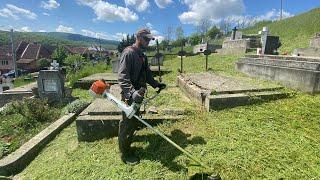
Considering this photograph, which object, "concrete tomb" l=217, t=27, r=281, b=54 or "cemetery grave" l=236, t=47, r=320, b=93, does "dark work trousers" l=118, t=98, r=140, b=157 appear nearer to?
"cemetery grave" l=236, t=47, r=320, b=93

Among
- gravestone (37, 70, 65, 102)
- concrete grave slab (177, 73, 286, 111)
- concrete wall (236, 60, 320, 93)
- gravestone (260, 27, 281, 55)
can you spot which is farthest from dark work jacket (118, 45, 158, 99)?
gravestone (260, 27, 281, 55)

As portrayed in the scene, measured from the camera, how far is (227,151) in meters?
4.04

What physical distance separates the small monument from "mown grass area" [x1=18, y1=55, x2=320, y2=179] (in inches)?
168

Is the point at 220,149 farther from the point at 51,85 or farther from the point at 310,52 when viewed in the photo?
the point at 310,52

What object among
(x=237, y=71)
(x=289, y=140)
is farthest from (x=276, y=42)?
(x=289, y=140)

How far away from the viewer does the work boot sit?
162 inches

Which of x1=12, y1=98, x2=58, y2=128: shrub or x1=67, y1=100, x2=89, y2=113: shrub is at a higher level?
x1=67, y1=100, x2=89, y2=113: shrub

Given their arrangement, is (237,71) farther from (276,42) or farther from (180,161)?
(180,161)

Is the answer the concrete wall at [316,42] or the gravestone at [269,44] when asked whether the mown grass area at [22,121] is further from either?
the concrete wall at [316,42]

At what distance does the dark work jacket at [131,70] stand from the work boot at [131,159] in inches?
37.5

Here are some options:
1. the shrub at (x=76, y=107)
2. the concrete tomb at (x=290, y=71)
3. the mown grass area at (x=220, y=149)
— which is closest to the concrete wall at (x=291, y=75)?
the concrete tomb at (x=290, y=71)

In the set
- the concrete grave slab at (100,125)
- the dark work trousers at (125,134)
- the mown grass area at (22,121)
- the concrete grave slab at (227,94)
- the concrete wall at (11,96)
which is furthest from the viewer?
the concrete wall at (11,96)

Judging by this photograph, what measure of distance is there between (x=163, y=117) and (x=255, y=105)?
1877mm

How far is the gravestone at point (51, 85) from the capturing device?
9.69m
